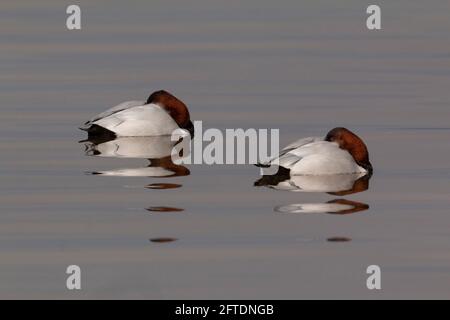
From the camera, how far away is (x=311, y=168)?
18.1 metres

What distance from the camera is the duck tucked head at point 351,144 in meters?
18.7

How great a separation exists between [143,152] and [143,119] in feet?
4.98

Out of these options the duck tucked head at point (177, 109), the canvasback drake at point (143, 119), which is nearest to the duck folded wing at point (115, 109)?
the canvasback drake at point (143, 119)

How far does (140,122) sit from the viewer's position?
21672 millimetres

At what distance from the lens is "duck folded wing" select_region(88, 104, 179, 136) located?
2148cm

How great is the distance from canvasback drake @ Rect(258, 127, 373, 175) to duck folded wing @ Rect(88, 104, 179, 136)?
12.0 ft

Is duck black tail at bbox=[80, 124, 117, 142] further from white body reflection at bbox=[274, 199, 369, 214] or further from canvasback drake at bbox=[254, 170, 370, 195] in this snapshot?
white body reflection at bbox=[274, 199, 369, 214]

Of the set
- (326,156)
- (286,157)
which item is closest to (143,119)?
(286,157)

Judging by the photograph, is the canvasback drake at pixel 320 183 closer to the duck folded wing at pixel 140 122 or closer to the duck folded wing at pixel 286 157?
the duck folded wing at pixel 286 157

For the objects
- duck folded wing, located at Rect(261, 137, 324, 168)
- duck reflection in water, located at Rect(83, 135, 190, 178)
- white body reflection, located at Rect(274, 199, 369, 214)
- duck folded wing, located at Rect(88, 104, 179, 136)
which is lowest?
white body reflection, located at Rect(274, 199, 369, 214)

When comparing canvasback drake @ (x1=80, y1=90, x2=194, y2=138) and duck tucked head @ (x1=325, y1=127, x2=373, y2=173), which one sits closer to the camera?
duck tucked head @ (x1=325, y1=127, x2=373, y2=173)

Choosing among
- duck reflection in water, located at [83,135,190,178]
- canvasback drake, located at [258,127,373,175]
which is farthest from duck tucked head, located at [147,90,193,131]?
canvasback drake, located at [258,127,373,175]

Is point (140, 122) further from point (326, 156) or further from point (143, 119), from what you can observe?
point (326, 156)

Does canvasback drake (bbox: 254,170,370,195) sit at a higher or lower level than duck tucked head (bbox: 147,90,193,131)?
lower
